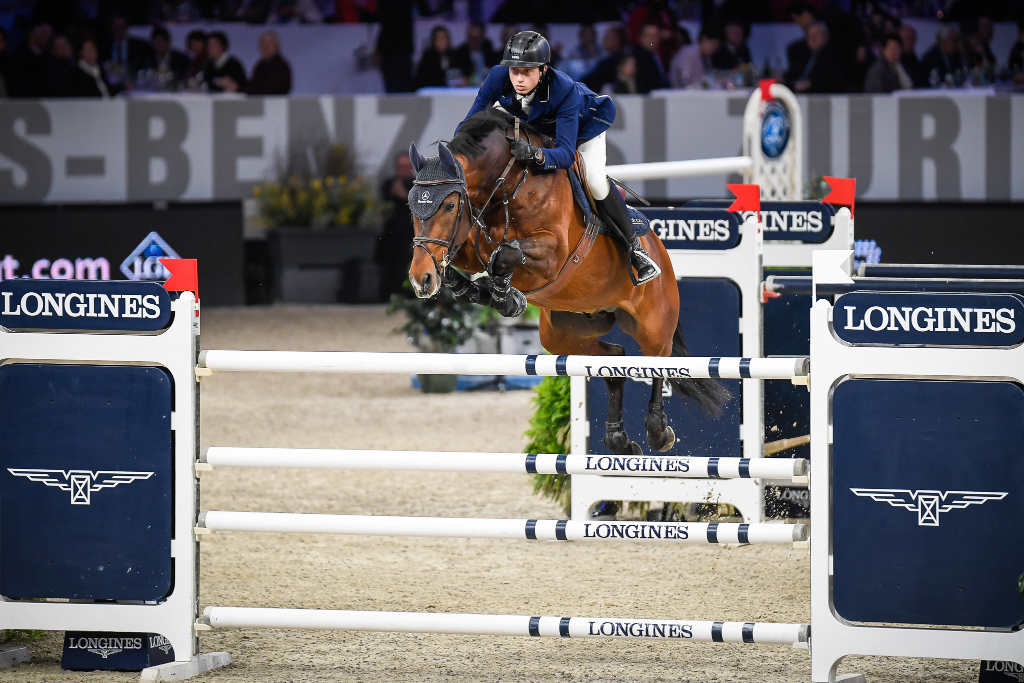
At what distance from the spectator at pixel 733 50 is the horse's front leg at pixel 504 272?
35.5 ft

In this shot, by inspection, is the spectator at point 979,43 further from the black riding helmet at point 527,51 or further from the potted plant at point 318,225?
the black riding helmet at point 527,51

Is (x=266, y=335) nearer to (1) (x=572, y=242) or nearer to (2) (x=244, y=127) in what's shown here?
(2) (x=244, y=127)

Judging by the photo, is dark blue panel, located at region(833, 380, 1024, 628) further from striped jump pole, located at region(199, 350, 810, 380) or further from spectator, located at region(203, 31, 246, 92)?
spectator, located at region(203, 31, 246, 92)

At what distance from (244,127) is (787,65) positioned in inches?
256

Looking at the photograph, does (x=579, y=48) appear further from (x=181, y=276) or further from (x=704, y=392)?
(x=181, y=276)

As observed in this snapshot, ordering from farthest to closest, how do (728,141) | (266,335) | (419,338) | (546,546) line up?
(728,141), (266,335), (419,338), (546,546)

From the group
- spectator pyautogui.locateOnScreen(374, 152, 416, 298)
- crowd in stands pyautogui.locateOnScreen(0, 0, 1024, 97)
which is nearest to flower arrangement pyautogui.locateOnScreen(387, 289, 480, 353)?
spectator pyautogui.locateOnScreen(374, 152, 416, 298)

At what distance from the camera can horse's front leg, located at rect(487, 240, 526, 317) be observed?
158 inches

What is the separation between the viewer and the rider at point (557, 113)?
159 inches

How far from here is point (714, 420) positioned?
18.7 ft

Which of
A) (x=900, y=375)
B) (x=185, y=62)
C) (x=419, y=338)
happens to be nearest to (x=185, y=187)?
(x=185, y=62)

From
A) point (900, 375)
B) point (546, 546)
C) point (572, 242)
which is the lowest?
point (546, 546)

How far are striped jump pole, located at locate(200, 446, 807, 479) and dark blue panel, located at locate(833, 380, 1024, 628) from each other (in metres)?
0.21

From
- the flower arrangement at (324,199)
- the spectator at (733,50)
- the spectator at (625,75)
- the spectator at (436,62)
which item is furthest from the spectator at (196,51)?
the spectator at (733,50)
